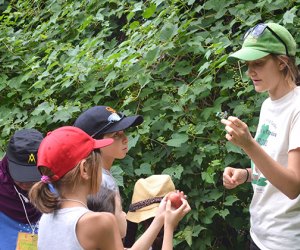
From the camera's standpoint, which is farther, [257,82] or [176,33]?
[176,33]

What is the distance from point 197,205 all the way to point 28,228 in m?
1.20

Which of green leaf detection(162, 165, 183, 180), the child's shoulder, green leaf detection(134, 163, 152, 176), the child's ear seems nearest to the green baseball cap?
the child's ear

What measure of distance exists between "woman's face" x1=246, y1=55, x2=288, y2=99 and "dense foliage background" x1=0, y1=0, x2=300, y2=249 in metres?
0.96

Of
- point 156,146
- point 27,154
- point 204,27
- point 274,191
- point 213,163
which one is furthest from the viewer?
point 204,27

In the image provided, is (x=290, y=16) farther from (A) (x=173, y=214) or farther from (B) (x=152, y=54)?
(A) (x=173, y=214)

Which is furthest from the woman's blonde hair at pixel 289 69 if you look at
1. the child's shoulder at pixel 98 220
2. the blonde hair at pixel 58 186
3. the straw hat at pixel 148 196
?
the child's shoulder at pixel 98 220

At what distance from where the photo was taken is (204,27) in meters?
4.33

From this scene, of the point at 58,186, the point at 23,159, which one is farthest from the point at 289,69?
the point at 23,159

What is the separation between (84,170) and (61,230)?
0.78 feet

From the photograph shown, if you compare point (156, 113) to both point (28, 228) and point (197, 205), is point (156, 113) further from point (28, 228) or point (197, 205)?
point (28, 228)

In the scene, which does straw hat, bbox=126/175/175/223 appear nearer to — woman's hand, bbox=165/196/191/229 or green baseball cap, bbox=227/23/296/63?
woman's hand, bbox=165/196/191/229

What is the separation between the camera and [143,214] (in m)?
2.98

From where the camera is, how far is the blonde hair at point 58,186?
224 cm

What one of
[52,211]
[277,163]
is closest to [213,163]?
[277,163]
